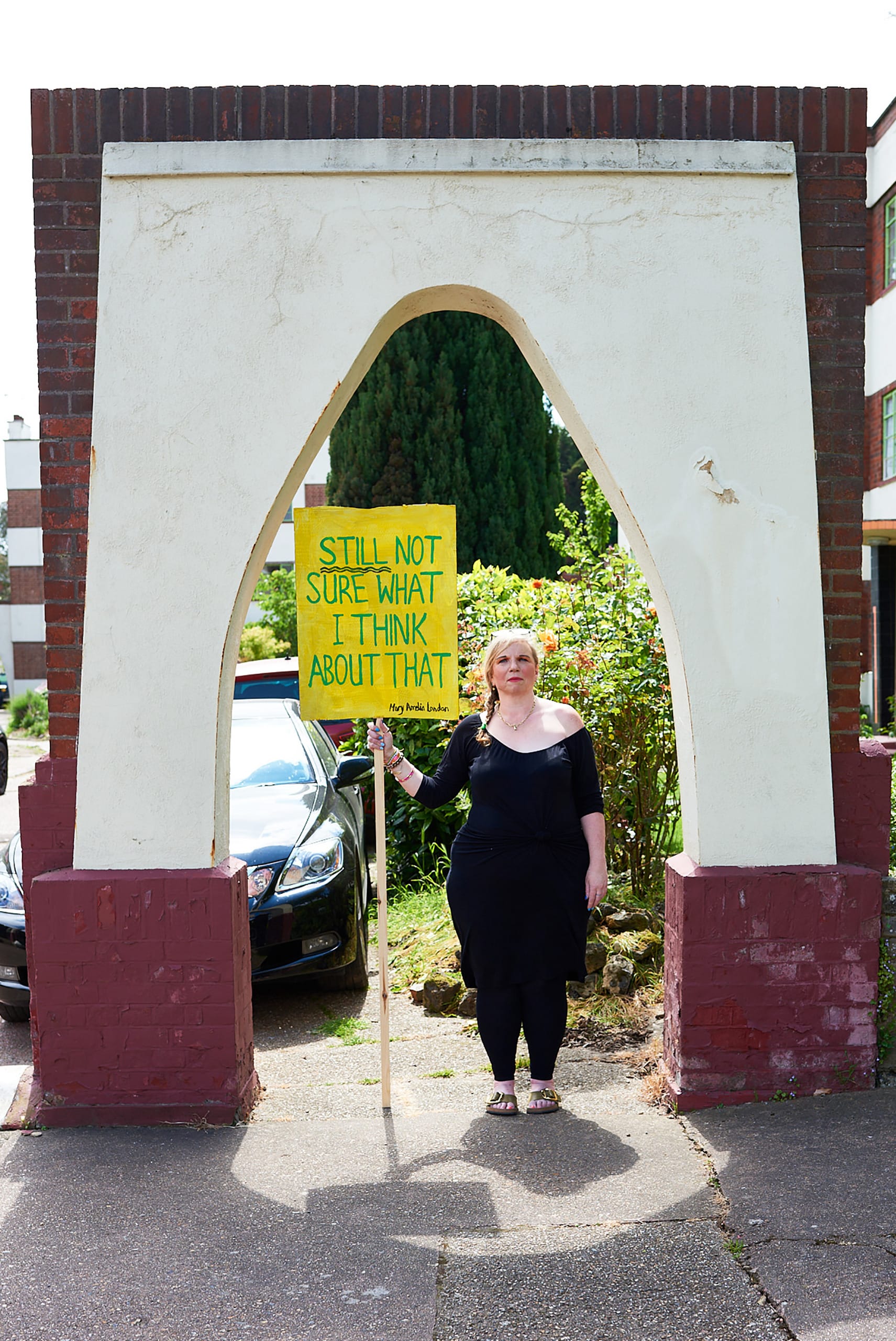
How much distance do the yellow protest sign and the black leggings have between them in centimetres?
108

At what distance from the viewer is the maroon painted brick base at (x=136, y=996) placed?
4094 millimetres

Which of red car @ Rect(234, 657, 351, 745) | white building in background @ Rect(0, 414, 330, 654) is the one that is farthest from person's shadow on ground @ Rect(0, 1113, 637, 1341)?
white building in background @ Rect(0, 414, 330, 654)

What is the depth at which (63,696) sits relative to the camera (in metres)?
4.19

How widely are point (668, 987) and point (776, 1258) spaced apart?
4.50ft

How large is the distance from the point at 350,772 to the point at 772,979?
2791mm

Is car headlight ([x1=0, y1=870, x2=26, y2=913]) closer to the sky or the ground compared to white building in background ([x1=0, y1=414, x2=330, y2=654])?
closer to the ground

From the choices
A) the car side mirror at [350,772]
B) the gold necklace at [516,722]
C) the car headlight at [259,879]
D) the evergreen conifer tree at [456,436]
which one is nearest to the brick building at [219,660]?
the gold necklace at [516,722]

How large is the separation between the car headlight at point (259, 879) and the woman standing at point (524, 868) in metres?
1.49

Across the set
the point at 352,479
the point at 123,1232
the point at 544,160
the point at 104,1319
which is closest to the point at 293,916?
the point at 123,1232

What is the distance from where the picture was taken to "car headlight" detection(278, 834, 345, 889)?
18.3ft

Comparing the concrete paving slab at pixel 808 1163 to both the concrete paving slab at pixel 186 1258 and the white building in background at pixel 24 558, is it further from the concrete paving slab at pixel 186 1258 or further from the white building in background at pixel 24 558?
the white building in background at pixel 24 558

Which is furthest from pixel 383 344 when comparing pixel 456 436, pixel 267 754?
pixel 456 436

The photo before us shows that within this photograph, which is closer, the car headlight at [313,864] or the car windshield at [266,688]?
the car headlight at [313,864]

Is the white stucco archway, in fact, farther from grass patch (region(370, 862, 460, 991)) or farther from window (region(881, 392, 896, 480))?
window (region(881, 392, 896, 480))
